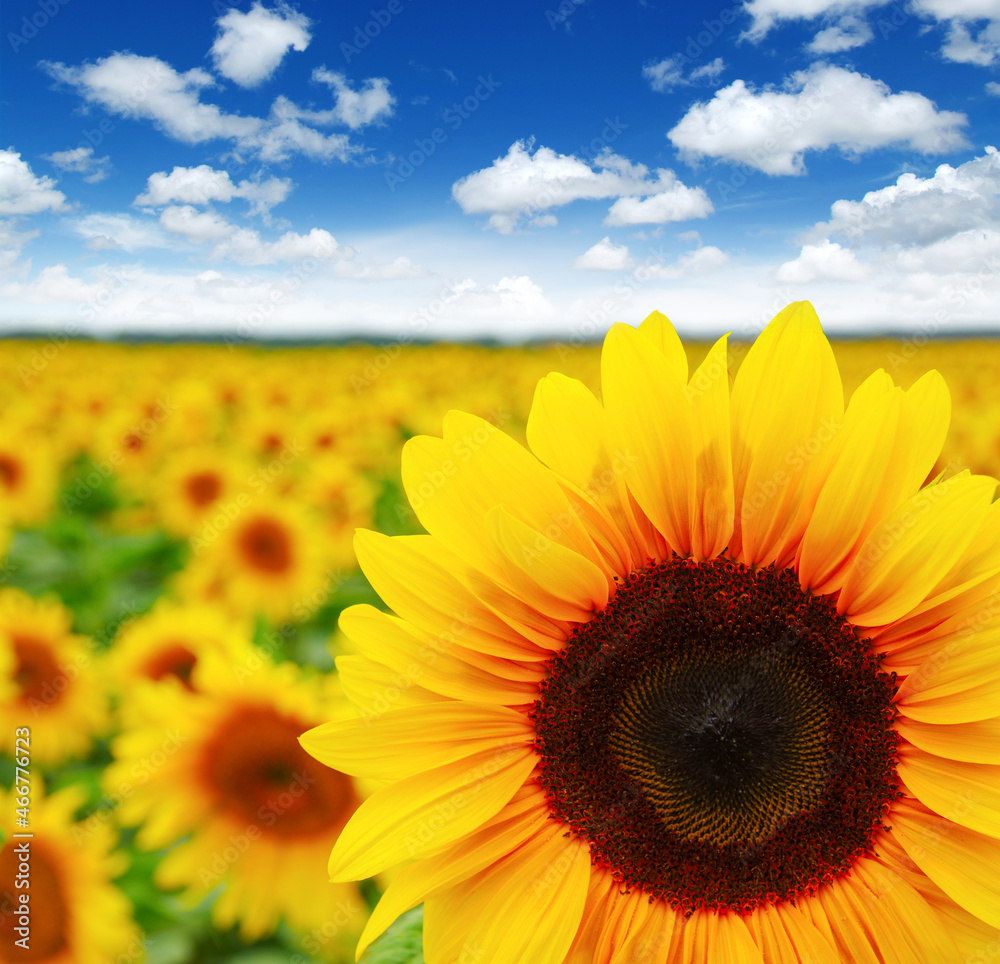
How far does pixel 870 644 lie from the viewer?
1378mm

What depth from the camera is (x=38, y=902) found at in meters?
2.54

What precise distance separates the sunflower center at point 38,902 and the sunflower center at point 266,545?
7.33ft

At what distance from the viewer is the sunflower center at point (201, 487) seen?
17.9 feet

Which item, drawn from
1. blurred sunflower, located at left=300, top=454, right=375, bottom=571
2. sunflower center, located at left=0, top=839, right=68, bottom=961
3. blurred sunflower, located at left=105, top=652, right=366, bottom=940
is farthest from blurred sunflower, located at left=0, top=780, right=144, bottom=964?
blurred sunflower, located at left=300, top=454, right=375, bottom=571

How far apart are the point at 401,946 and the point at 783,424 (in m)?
1.15

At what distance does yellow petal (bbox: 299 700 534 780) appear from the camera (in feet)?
4.44

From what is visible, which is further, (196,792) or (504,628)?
(196,792)

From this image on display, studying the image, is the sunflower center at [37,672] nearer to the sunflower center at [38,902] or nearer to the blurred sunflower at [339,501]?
the sunflower center at [38,902]

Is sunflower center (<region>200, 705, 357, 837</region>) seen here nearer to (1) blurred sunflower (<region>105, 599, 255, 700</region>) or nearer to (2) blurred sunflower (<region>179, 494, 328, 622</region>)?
(1) blurred sunflower (<region>105, 599, 255, 700</region>)

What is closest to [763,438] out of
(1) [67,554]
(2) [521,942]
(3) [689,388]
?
(3) [689,388]

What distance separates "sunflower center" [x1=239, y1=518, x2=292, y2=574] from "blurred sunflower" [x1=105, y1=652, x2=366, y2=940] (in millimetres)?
1999

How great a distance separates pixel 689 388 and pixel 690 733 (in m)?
0.58

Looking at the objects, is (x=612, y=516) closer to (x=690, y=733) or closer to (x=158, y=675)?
(x=690, y=733)

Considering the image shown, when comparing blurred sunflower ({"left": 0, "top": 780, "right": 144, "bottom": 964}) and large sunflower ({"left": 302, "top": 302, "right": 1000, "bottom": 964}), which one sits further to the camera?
blurred sunflower ({"left": 0, "top": 780, "right": 144, "bottom": 964})
